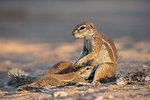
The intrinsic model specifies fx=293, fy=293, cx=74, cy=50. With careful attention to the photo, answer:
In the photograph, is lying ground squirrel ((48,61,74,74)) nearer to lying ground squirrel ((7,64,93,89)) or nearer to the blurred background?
lying ground squirrel ((7,64,93,89))

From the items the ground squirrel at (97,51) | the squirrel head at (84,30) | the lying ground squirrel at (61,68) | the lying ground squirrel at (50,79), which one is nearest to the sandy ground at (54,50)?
the lying ground squirrel at (50,79)

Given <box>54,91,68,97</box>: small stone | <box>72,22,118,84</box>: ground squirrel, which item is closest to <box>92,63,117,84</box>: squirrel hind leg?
<box>72,22,118,84</box>: ground squirrel

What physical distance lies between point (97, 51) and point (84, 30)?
0.65 m

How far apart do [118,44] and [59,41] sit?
4.45m

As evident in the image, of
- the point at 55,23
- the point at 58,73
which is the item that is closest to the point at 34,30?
the point at 55,23

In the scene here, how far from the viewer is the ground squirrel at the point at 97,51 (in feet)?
24.5

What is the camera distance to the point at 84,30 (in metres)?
7.64

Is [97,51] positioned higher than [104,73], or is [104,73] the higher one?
[97,51]

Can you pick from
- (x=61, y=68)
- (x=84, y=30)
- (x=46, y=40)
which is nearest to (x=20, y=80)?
(x=61, y=68)

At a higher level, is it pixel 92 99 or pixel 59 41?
pixel 59 41

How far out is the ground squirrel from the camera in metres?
7.47

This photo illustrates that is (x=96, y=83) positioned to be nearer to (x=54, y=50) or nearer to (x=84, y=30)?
(x=84, y=30)

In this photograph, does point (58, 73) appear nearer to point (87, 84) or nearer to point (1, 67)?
point (87, 84)

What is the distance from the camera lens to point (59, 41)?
20.0 m
